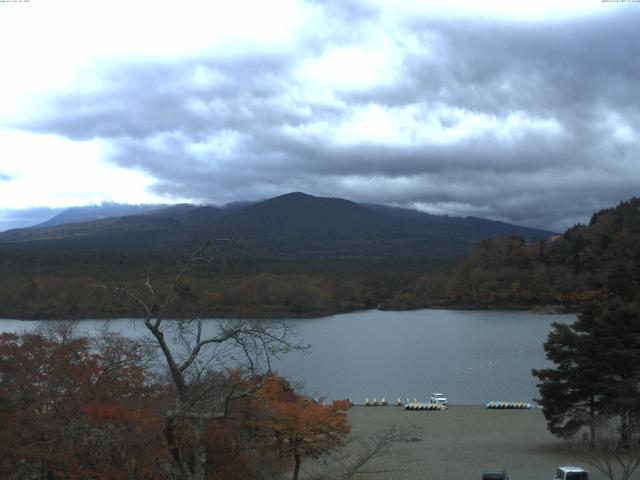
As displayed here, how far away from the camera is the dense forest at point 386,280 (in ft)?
247

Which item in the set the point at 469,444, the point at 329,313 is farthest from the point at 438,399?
the point at 329,313

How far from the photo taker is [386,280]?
4107 inches

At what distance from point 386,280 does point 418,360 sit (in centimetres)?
6096

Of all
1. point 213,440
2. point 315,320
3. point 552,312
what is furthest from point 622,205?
point 213,440

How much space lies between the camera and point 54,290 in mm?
75000

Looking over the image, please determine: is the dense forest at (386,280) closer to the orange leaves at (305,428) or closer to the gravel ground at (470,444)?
the gravel ground at (470,444)

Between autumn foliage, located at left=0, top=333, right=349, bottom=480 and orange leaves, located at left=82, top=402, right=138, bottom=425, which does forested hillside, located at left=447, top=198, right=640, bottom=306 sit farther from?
orange leaves, located at left=82, top=402, right=138, bottom=425

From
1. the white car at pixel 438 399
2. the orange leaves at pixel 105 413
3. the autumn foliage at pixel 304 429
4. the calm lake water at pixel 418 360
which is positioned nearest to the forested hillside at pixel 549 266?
the calm lake water at pixel 418 360

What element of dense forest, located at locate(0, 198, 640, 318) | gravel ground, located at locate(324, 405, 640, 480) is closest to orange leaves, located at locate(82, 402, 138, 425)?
gravel ground, located at locate(324, 405, 640, 480)

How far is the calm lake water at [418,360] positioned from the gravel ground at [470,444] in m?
3.51

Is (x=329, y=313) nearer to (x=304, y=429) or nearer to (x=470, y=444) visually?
(x=470, y=444)

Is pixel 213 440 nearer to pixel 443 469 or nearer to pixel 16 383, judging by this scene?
pixel 16 383

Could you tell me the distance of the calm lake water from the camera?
111 ft

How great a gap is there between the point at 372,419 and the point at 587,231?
8347 cm
